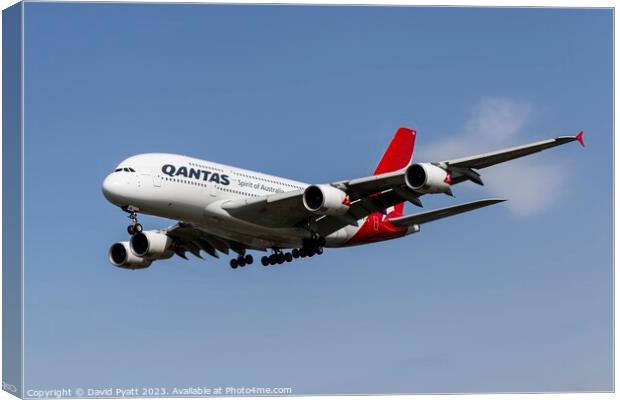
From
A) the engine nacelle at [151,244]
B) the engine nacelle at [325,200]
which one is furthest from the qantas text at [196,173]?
the engine nacelle at [151,244]

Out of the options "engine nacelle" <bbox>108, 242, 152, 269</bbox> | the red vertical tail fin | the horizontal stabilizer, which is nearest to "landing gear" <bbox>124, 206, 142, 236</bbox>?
"engine nacelle" <bbox>108, 242, 152, 269</bbox>

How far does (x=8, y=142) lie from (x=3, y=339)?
5.15 meters

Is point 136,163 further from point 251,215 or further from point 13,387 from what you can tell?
point 13,387

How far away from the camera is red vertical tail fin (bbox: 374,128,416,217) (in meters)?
48.5

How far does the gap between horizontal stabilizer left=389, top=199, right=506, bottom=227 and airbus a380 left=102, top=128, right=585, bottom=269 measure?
4cm

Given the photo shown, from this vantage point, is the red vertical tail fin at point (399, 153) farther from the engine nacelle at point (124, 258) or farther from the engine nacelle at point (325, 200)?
the engine nacelle at point (124, 258)

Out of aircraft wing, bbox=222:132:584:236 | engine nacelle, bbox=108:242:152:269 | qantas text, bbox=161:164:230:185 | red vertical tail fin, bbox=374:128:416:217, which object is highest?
red vertical tail fin, bbox=374:128:416:217

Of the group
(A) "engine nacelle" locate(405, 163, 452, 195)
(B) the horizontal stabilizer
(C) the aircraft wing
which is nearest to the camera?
(A) "engine nacelle" locate(405, 163, 452, 195)

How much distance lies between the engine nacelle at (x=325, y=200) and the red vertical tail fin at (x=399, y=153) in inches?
410

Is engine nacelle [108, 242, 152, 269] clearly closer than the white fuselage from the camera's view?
No

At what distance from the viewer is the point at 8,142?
29.0 metres

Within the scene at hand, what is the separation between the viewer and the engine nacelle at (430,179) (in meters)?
35.1

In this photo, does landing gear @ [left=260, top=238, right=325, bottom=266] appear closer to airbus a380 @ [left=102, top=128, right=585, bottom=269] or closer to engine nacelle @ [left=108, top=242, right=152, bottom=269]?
airbus a380 @ [left=102, top=128, right=585, bottom=269]

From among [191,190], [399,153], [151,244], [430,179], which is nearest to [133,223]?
[191,190]
